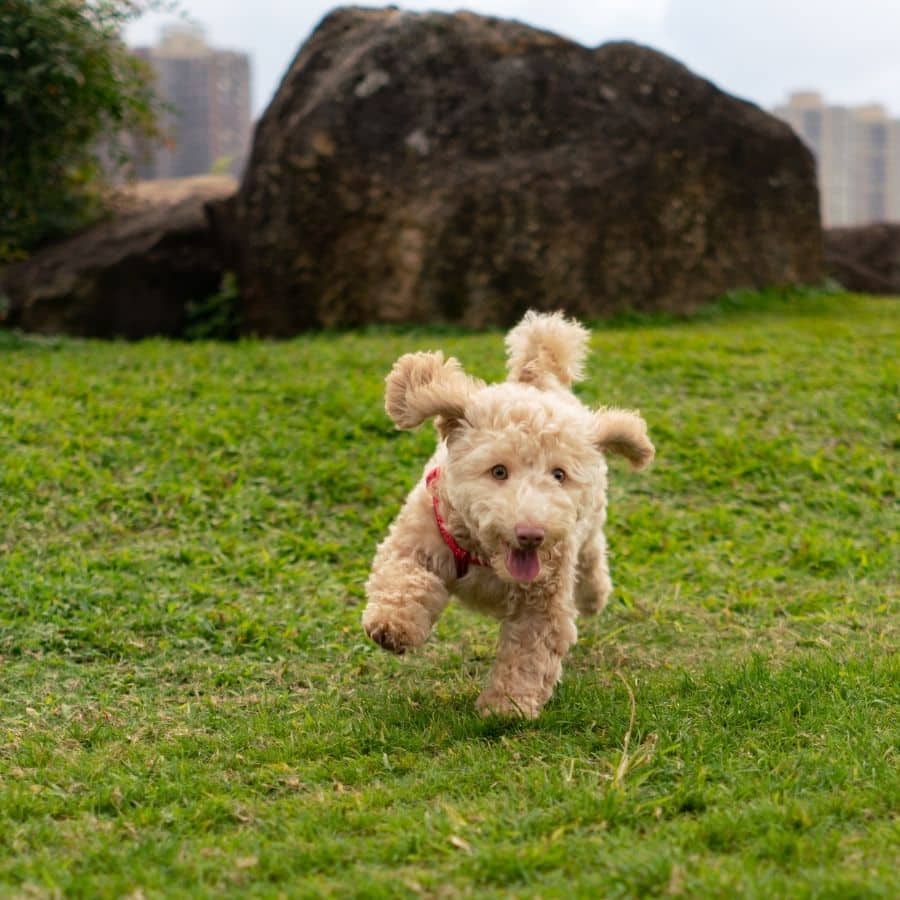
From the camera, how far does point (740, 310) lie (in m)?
12.9

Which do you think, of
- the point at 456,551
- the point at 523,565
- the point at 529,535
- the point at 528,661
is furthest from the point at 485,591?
the point at 529,535

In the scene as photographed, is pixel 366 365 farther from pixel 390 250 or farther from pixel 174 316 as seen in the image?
pixel 174 316

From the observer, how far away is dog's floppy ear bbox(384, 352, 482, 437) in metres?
4.55

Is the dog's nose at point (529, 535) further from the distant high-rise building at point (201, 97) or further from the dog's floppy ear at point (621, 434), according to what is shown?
the distant high-rise building at point (201, 97)

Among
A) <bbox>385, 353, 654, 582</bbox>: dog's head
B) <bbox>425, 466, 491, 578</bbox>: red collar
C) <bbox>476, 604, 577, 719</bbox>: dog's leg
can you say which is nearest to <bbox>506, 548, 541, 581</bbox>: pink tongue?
<bbox>385, 353, 654, 582</bbox>: dog's head

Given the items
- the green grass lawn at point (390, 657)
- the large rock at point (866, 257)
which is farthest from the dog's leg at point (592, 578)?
the large rock at point (866, 257)

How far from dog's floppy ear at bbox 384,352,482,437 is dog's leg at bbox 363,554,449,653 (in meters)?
0.55

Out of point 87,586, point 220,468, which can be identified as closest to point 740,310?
point 220,468

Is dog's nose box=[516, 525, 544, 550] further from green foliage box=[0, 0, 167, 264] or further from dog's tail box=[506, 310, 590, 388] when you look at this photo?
green foliage box=[0, 0, 167, 264]

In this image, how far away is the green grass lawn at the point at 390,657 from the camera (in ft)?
11.1

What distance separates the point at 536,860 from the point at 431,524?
1801mm

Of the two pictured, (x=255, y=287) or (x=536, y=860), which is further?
(x=255, y=287)

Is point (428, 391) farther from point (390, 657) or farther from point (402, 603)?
point (390, 657)

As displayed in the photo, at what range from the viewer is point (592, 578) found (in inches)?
233
